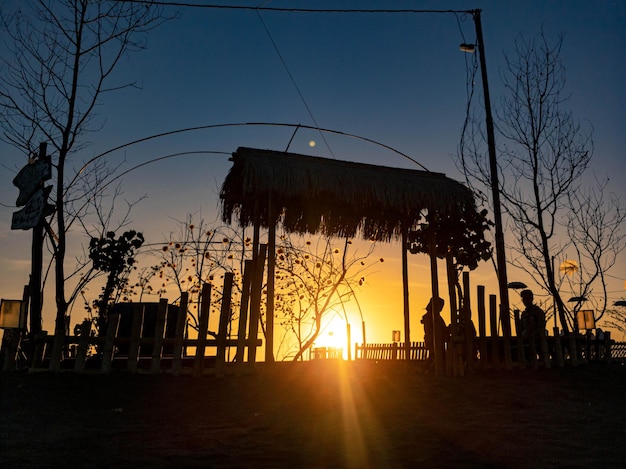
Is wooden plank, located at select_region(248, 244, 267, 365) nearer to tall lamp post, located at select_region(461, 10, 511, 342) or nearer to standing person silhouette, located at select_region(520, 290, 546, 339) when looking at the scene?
tall lamp post, located at select_region(461, 10, 511, 342)

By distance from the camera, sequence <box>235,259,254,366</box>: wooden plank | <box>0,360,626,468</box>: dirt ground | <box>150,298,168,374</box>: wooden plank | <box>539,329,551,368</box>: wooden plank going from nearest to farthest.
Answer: <box>0,360,626,468</box>: dirt ground, <box>150,298,168,374</box>: wooden plank, <box>235,259,254,366</box>: wooden plank, <box>539,329,551,368</box>: wooden plank

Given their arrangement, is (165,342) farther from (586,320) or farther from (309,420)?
(586,320)

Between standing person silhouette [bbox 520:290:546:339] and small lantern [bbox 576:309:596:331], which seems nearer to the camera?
standing person silhouette [bbox 520:290:546:339]

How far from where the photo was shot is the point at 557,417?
19.8 feet

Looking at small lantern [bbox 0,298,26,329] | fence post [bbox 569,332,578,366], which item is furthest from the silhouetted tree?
fence post [bbox 569,332,578,366]

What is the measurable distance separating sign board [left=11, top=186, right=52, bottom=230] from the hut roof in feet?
10.00

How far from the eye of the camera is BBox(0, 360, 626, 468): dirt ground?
13.9 feet

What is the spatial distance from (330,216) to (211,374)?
3.60 meters

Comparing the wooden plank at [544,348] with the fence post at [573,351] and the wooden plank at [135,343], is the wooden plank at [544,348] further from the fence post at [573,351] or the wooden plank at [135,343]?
the wooden plank at [135,343]

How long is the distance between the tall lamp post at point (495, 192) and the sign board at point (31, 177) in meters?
8.39

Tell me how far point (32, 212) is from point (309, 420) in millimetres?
6396

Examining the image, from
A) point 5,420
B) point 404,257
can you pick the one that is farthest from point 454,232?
point 5,420

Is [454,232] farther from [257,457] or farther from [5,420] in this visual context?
[5,420]

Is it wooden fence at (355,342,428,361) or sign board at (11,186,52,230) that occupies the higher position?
sign board at (11,186,52,230)
